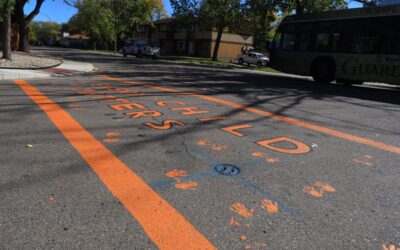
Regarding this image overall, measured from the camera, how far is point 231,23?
3619cm

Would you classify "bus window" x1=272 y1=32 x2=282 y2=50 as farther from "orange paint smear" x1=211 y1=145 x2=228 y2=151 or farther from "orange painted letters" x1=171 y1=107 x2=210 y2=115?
"orange paint smear" x1=211 y1=145 x2=228 y2=151

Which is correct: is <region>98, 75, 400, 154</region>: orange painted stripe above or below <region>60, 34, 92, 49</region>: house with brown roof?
below

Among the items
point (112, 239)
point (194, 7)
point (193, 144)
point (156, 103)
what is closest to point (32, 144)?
point (193, 144)

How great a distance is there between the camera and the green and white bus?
12.1 m

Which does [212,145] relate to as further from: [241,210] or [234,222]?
[234,222]

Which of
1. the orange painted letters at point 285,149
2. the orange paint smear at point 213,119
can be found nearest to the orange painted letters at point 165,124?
the orange paint smear at point 213,119

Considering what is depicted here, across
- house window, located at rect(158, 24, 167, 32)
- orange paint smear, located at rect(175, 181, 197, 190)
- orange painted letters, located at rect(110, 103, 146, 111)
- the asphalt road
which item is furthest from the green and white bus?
house window, located at rect(158, 24, 167, 32)

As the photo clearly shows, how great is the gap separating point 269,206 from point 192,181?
0.81 metres

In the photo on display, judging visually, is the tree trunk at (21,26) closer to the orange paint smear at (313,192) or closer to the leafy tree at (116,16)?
the leafy tree at (116,16)

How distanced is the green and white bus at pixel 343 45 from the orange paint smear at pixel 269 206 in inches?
456

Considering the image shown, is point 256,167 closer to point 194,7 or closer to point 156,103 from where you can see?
point 156,103

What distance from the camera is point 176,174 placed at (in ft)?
11.1

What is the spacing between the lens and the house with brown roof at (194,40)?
4908cm

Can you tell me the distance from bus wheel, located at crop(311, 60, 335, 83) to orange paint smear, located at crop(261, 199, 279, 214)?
42.1ft
